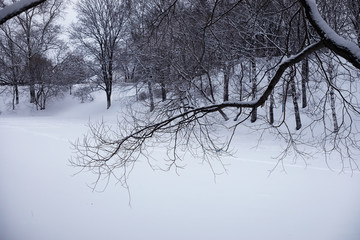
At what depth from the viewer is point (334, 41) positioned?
2.81 m

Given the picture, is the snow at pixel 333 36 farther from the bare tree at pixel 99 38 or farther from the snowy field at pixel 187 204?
the bare tree at pixel 99 38

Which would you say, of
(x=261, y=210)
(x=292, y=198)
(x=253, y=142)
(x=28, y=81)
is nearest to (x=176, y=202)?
(x=261, y=210)

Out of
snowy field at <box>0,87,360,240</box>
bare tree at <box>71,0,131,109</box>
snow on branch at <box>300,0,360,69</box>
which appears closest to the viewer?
snow on branch at <box>300,0,360,69</box>

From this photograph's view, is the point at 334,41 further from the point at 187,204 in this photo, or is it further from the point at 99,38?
the point at 99,38

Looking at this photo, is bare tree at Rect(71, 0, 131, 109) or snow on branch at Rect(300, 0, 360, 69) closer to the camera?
snow on branch at Rect(300, 0, 360, 69)

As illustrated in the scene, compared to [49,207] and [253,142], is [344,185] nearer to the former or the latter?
[253,142]

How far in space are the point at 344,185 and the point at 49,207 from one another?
6.57 meters

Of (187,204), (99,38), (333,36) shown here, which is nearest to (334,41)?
(333,36)

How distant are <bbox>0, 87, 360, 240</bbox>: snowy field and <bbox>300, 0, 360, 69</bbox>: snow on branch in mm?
3099

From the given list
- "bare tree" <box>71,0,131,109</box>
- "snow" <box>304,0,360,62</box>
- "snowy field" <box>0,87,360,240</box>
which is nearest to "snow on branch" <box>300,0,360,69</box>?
"snow" <box>304,0,360,62</box>

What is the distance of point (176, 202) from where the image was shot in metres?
5.82

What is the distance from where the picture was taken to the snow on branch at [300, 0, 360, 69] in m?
2.69

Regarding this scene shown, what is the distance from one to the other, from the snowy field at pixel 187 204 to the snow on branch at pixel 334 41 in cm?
310

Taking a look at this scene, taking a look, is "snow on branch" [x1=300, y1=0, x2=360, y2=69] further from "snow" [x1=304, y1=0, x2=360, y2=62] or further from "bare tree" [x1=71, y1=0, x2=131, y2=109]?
"bare tree" [x1=71, y1=0, x2=131, y2=109]
